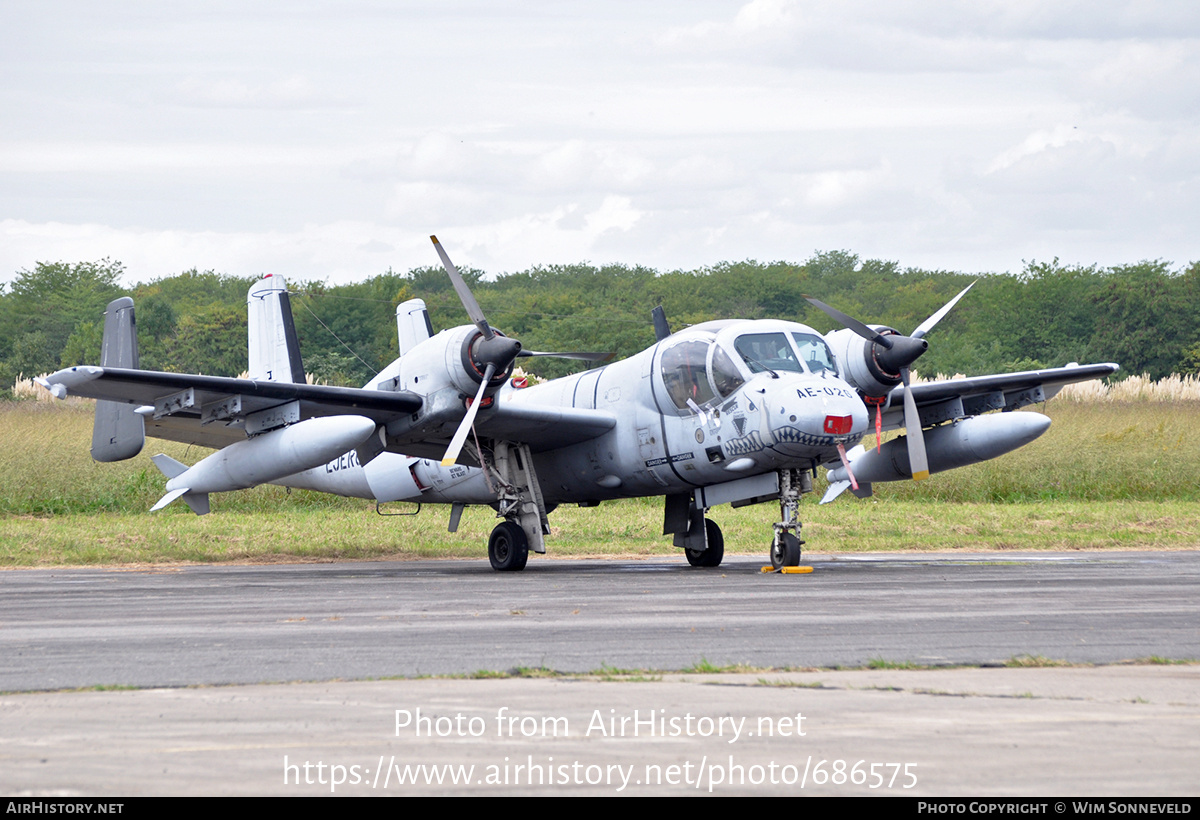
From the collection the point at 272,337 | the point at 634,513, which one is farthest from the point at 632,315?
the point at 272,337

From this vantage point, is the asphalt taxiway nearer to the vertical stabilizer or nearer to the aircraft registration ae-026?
the aircraft registration ae-026

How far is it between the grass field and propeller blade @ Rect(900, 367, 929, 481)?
15.8ft

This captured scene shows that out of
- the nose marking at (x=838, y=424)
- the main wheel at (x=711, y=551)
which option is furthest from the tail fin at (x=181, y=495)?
the nose marking at (x=838, y=424)

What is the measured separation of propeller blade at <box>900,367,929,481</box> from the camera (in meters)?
19.8

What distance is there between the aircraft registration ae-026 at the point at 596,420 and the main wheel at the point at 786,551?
0.02 meters

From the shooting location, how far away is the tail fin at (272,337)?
2369 cm

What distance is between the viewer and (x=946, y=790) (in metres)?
4.91

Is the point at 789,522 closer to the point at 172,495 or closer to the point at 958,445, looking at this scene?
the point at 958,445

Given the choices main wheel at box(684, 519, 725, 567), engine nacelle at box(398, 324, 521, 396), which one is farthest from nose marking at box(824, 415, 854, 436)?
engine nacelle at box(398, 324, 521, 396)

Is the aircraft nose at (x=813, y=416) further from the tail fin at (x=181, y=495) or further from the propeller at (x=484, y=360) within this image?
the tail fin at (x=181, y=495)

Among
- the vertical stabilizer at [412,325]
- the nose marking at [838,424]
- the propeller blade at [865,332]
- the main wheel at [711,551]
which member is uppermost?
the vertical stabilizer at [412,325]

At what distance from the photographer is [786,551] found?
17.6 m
